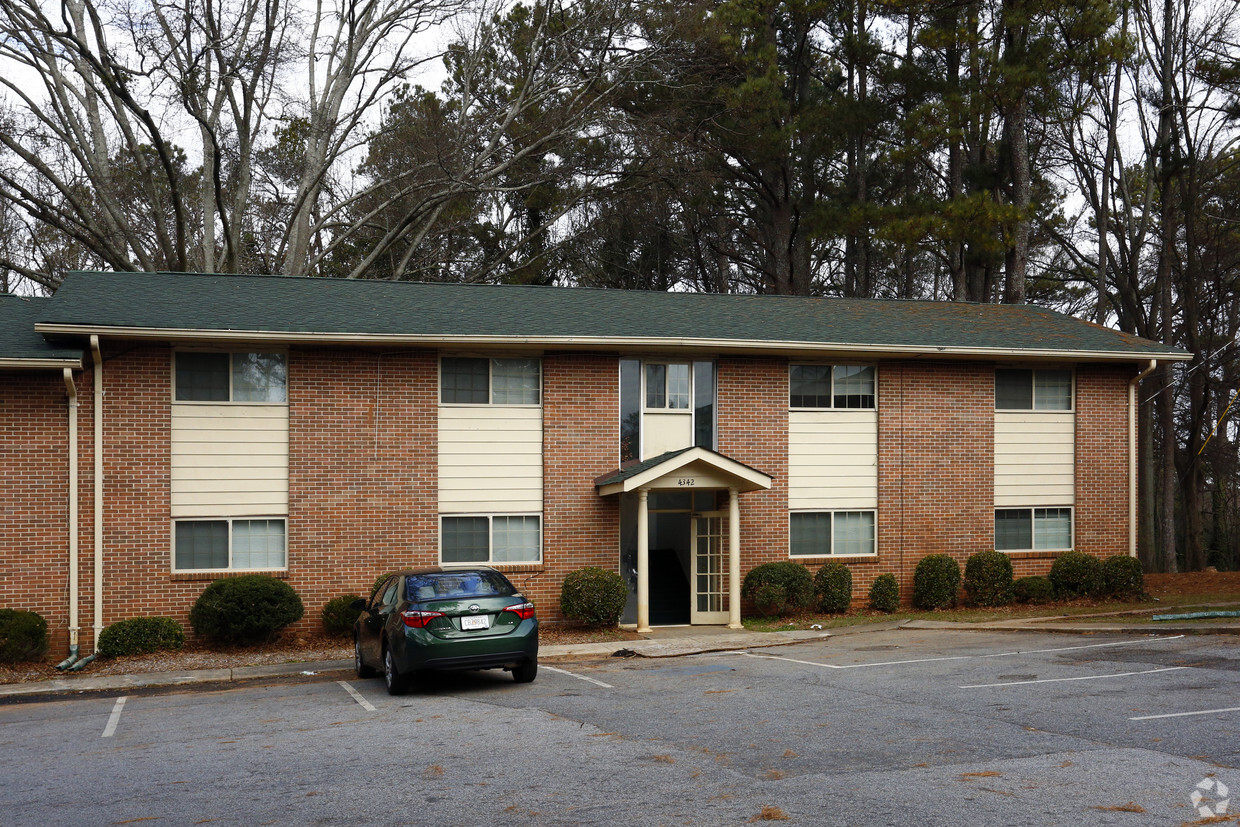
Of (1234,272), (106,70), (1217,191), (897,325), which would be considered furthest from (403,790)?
(1234,272)

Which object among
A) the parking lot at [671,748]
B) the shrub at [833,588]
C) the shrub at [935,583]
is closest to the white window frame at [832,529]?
the shrub at [833,588]

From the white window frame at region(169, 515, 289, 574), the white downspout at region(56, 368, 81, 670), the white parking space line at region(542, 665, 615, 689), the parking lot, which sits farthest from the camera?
the white window frame at region(169, 515, 289, 574)

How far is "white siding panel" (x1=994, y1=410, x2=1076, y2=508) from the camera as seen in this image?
21938 millimetres

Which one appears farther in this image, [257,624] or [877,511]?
[877,511]

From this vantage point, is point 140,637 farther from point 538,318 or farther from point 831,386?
point 831,386

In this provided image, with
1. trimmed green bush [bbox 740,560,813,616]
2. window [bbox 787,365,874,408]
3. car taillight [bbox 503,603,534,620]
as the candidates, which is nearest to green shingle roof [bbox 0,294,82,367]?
car taillight [bbox 503,603,534,620]

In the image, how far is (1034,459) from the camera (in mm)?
22094

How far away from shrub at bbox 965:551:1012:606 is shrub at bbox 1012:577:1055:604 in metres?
0.25

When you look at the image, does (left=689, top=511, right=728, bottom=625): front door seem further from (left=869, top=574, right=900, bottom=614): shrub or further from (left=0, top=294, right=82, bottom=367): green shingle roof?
(left=0, top=294, right=82, bottom=367): green shingle roof

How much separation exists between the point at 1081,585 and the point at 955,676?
33.4ft

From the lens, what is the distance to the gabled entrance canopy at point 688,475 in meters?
18.6

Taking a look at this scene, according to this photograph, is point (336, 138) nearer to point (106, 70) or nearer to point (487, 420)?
point (106, 70)

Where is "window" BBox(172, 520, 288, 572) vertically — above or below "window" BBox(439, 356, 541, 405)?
below

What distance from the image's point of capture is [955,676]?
13.0 m
